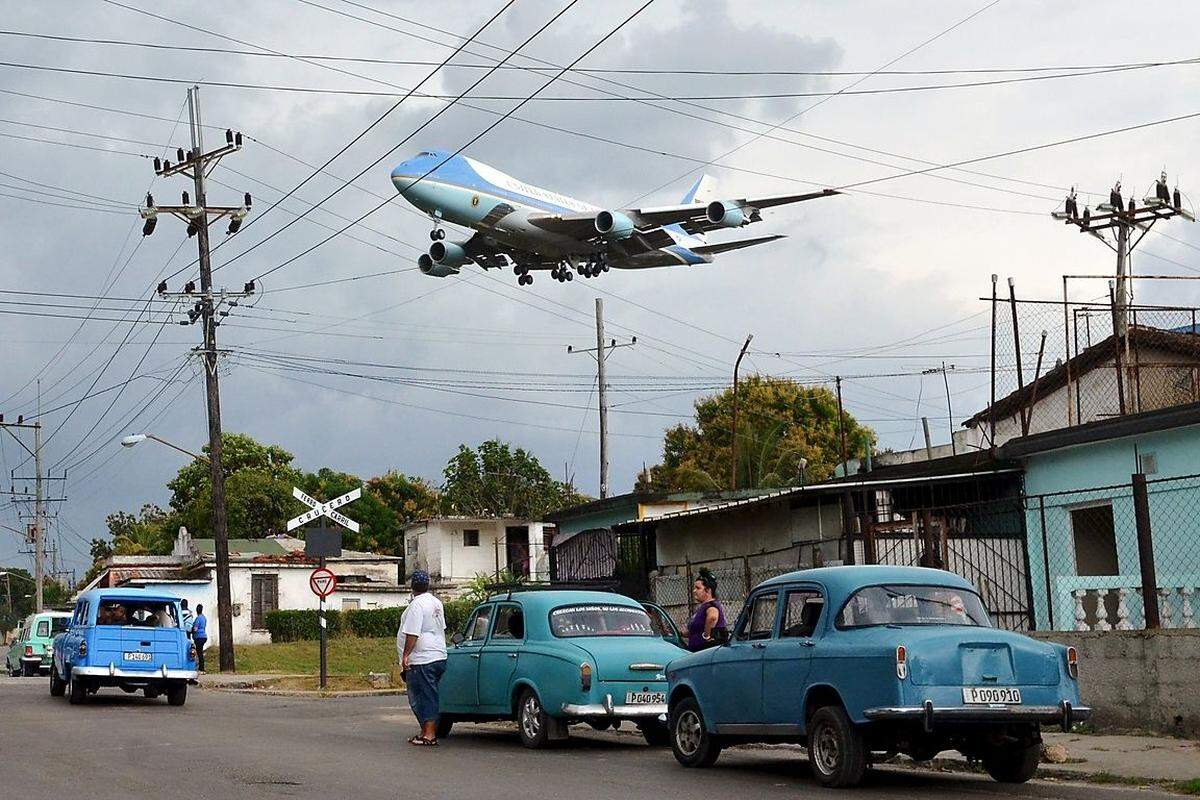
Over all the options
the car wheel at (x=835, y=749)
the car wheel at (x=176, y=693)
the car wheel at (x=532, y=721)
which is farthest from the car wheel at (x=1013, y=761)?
the car wheel at (x=176, y=693)

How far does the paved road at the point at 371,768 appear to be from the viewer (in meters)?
10.9

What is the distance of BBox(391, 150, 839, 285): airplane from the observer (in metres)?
34.3

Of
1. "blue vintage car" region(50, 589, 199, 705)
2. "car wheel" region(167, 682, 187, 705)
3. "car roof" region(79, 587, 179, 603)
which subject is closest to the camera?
"blue vintage car" region(50, 589, 199, 705)

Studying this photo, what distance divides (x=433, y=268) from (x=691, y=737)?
24093mm

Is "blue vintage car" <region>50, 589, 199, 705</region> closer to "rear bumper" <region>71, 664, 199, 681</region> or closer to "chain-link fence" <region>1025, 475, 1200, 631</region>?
"rear bumper" <region>71, 664, 199, 681</region>

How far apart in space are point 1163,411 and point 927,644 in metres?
8.82

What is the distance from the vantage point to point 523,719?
14820mm

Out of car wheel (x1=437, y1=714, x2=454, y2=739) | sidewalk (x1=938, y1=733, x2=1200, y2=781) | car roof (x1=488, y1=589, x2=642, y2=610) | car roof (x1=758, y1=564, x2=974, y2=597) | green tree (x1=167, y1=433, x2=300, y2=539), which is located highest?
green tree (x1=167, y1=433, x2=300, y2=539)

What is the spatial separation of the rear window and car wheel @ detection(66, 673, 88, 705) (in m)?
0.94

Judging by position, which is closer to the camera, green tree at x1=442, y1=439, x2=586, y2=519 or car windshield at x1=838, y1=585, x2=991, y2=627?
car windshield at x1=838, y1=585, x2=991, y2=627

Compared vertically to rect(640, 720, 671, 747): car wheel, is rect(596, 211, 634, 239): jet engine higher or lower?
higher

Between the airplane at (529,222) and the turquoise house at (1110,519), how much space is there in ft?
44.9

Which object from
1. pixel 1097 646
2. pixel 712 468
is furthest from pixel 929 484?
pixel 712 468

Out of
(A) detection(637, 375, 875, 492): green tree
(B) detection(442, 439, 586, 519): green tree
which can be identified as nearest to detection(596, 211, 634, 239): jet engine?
(A) detection(637, 375, 875, 492): green tree
